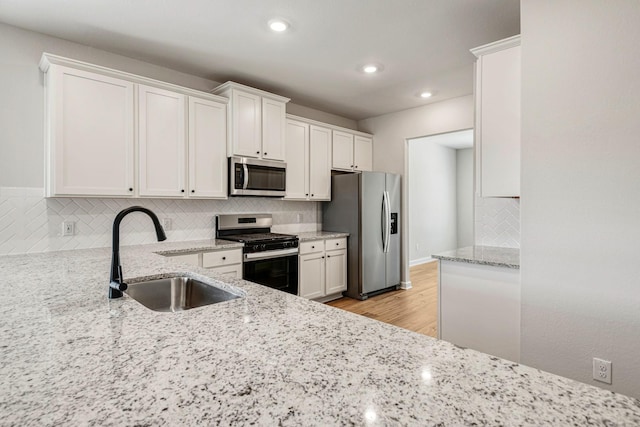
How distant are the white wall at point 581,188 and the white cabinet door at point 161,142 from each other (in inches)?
106

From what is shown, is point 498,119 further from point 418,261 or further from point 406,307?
point 418,261

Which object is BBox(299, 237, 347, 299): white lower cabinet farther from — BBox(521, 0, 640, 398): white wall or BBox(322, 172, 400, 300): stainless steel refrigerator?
BBox(521, 0, 640, 398): white wall

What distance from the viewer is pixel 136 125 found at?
2807 millimetres

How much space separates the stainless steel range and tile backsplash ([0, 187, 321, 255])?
143 millimetres

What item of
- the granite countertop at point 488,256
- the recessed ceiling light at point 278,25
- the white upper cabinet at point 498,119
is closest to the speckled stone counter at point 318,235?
the granite countertop at point 488,256

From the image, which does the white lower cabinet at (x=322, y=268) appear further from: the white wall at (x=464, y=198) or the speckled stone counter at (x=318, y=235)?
the white wall at (x=464, y=198)

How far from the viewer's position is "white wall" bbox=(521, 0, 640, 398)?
62.9 inches

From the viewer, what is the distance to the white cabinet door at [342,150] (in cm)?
459

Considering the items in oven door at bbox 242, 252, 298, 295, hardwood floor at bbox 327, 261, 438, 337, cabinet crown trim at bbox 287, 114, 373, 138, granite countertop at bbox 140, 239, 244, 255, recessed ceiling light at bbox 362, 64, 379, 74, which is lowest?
hardwood floor at bbox 327, 261, 438, 337

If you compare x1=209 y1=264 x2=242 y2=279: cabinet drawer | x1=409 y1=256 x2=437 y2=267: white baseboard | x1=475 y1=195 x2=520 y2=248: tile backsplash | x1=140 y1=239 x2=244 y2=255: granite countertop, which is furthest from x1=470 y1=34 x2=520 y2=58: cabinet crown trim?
x1=409 y1=256 x2=437 y2=267: white baseboard

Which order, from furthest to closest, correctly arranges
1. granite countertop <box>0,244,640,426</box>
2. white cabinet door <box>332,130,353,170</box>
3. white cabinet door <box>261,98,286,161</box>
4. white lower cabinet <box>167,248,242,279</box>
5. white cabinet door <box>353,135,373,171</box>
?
white cabinet door <box>353,135,373,171</box>, white cabinet door <box>332,130,353,170</box>, white cabinet door <box>261,98,286,161</box>, white lower cabinet <box>167,248,242,279</box>, granite countertop <box>0,244,640,426</box>

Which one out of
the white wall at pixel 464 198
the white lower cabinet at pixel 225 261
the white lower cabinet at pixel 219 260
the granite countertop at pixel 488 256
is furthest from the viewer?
the white wall at pixel 464 198

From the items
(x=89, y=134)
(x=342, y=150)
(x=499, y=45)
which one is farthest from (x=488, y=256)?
(x=89, y=134)

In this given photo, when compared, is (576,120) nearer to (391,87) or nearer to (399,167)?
(391,87)
